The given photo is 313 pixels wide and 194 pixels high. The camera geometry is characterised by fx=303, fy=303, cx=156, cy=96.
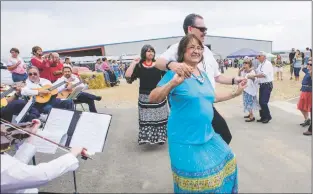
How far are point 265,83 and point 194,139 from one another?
4.87 metres

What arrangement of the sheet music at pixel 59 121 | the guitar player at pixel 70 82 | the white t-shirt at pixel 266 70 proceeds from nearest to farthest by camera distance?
the sheet music at pixel 59 121
the guitar player at pixel 70 82
the white t-shirt at pixel 266 70

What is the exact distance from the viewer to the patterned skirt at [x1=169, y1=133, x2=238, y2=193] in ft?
7.63

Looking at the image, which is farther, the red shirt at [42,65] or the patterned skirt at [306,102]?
the red shirt at [42,65]

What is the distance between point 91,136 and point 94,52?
1470 inches

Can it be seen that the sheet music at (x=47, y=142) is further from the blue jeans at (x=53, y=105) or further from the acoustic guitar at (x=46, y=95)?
the acoustic guitar at (x=46, y=95)

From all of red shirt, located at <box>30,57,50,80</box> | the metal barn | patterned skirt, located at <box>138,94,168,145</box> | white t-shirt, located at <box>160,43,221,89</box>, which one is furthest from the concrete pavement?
the metal barn

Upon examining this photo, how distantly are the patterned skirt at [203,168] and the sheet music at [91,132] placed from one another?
0.60 metres

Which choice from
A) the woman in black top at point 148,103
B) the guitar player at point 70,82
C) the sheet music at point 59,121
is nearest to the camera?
the sheet music at point 59,121

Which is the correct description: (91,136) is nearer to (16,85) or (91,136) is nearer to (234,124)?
(16,85)

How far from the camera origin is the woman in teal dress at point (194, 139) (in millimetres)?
2332

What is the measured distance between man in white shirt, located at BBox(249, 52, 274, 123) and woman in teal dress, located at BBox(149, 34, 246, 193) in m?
4.52

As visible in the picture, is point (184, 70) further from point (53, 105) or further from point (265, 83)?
point (265, 83)

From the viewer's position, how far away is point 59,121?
2691 millimetres

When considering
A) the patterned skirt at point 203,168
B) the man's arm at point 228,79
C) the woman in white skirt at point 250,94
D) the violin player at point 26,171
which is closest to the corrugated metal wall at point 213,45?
the woman in white skirt at point 250,94
